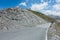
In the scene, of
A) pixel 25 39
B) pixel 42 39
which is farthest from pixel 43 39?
pixel 25 39

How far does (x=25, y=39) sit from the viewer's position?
2152 cm

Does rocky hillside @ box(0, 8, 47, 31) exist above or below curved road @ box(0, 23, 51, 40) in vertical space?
above

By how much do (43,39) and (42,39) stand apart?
0.12 m

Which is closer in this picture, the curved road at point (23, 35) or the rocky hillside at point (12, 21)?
the curved road at point (23, 35)

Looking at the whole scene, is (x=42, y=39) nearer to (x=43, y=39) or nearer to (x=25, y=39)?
(x=43, y=39)

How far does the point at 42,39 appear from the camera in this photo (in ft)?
72.7

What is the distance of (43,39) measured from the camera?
22.2 metres

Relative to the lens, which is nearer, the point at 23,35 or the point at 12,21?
the point at 23,35

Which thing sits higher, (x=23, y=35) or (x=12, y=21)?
(x=12, y=21)

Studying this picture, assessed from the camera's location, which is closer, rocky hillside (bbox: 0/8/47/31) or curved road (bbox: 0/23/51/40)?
curved road (bbox: 0/23/51/40)

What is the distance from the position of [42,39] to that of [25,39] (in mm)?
2051

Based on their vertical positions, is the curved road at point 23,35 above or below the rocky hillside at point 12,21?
below
